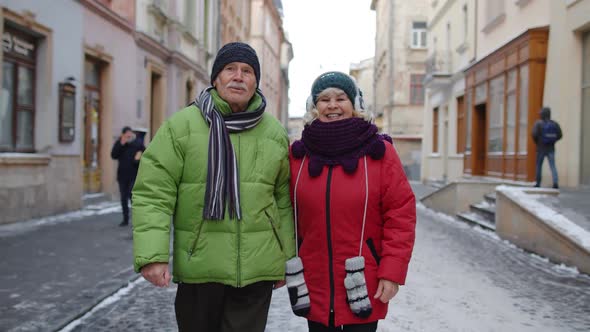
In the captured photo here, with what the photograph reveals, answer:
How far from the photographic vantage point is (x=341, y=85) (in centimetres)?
265

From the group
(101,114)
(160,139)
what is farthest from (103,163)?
(160,139)

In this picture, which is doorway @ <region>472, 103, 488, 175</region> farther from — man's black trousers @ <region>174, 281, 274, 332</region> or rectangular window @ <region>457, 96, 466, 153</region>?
man's black trousers @ <region>174, 281, 274, 332</region>

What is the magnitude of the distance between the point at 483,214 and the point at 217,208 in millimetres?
10097

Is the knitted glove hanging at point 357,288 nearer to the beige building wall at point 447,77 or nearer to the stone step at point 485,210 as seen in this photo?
the stone step at point 485,210

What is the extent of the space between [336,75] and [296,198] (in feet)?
2.04

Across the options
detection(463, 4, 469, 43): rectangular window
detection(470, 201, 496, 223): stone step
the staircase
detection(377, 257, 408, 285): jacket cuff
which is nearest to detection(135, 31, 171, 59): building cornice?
the staircase

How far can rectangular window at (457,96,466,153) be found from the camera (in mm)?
19641

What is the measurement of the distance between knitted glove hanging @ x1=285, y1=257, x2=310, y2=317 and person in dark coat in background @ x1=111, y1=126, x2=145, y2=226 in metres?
7.25

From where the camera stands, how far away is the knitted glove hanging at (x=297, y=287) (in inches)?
100

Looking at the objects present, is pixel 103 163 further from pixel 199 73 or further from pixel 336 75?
pixel 336 75

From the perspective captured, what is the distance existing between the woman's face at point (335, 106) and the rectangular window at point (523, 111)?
455 inches

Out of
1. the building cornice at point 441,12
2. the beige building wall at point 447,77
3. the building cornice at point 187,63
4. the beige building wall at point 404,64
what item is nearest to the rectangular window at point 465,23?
the beige building wall at point 447,77

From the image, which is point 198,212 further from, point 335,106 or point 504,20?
point 504,20

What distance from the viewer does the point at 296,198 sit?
2637 mm
